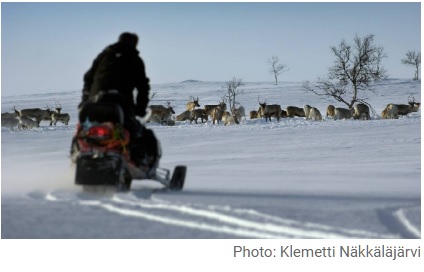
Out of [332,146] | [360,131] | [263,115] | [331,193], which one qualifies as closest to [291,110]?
[263,115]

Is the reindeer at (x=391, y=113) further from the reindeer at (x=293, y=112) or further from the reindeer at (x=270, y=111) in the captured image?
the reindeer at (x=293, y=112)

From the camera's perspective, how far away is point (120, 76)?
621 cm

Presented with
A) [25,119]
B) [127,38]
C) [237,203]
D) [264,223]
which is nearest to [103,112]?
[127,38]

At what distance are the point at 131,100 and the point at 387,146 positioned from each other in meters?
11.6

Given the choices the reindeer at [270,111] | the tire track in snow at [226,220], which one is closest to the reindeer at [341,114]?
the reindeer at [270,111]

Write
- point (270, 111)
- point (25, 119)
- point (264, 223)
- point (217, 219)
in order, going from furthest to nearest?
point (270, 111) → point (25, 119) → point (217, 219) → point (264, 223)

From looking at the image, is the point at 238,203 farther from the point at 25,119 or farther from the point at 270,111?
the point at 270,111

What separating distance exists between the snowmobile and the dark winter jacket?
280 millimetres

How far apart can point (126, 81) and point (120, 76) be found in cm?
9

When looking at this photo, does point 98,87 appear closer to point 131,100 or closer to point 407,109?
point 131,100

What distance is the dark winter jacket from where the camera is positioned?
618cm

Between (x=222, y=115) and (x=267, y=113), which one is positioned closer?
(x=222, y=115)

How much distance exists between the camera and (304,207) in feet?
17.1

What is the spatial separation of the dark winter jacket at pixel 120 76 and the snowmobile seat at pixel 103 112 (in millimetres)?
265
